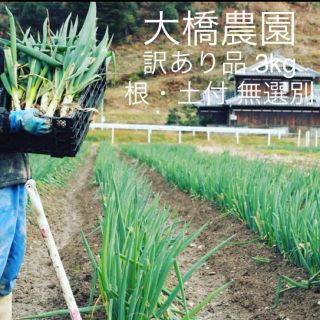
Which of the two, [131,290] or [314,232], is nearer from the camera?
[131,290]

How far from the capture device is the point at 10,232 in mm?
2174

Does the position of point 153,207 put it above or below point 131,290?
above

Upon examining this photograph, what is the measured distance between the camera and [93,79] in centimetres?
239

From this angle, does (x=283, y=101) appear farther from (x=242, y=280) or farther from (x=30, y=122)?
(x=30, y=122)

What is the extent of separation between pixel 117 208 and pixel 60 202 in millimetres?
4154

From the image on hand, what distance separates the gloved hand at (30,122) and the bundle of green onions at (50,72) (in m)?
0.17

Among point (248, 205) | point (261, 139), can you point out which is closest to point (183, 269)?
point (248, 205)

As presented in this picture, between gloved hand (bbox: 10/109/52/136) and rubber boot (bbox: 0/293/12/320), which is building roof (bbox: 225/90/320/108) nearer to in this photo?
rubber boot (bbox: 0/293/12/320)

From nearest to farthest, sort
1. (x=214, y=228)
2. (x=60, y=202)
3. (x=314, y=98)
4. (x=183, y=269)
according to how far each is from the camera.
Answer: (x=183, y=269), (x=214, y=228), (x=60, y=202), (x=314, y=98)

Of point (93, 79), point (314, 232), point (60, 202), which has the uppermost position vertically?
point (93, 79)

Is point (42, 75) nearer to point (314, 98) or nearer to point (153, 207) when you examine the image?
point (153, 207)

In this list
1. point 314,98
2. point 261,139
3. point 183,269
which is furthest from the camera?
point 261,139

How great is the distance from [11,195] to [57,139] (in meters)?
0.31

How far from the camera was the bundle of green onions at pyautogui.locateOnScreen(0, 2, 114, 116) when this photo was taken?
2.23m
